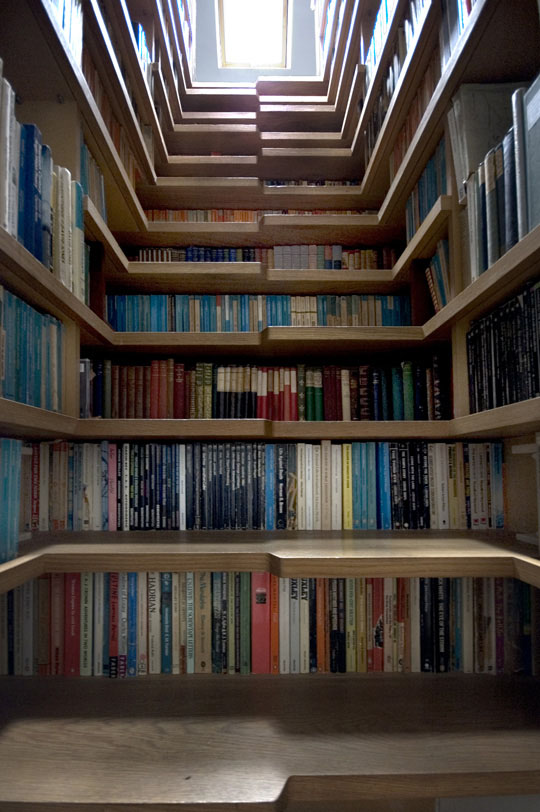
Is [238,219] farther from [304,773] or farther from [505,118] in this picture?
[304,773]

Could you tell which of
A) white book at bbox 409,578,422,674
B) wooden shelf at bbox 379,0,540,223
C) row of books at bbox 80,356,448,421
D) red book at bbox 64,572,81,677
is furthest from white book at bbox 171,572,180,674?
wooden shelf at bbox 379,0,540,223

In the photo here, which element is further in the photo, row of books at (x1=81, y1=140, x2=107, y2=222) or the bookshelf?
row of books at (x1=81, y1=140, x2=107, y2=222)

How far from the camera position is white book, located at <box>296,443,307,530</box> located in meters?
1.25

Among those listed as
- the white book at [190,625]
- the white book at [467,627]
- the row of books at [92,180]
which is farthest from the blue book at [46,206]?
the white book at [467,627]

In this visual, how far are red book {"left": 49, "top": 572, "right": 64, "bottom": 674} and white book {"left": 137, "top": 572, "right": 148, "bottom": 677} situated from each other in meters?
0.17

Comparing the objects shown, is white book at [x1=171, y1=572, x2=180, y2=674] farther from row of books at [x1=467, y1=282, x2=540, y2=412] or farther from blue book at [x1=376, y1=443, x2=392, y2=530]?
row of books at [x1=467, y1=282, x2=540, y2=412]

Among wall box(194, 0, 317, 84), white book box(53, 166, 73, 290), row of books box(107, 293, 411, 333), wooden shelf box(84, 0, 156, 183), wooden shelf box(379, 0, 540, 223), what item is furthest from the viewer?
wall box(194, 0, 317, 84)

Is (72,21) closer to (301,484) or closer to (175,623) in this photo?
(301,484)

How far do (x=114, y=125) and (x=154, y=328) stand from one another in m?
0.56

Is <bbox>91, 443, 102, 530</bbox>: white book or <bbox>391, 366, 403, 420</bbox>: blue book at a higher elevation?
<bbox>391, 366, 403, 420</bbox>: blue book

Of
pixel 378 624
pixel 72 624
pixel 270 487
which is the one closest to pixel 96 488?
pixel 72 624

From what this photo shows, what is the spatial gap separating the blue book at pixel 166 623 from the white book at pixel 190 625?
0.13 feet

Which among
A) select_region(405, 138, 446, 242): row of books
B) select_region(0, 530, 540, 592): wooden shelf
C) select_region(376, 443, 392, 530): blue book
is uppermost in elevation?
select_region(405, 138, 446, 242): row of books

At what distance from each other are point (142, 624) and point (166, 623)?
0.06 metres
